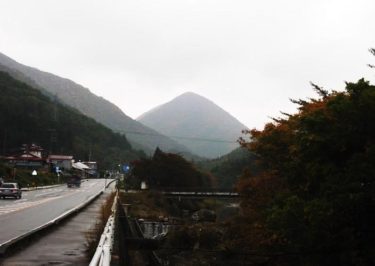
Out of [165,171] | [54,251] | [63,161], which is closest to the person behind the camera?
[54,251]

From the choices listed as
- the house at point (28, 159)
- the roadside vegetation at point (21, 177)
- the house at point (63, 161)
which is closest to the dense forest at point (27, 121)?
the house at point (63, 161)

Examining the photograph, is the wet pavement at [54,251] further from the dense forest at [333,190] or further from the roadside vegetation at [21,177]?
the roadside vegetation at [21,177]

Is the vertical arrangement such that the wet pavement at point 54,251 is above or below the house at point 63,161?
below

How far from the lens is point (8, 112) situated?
144 metres

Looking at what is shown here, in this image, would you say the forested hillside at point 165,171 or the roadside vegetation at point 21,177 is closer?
the roadside vegetation at point 21,177

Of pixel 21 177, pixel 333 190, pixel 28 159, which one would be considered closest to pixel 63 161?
pixel 28 159

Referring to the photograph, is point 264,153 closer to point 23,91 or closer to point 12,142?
point 12,142

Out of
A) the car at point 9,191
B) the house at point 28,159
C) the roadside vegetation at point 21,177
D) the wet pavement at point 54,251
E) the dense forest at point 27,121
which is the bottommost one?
the wet pavement at point 54,251

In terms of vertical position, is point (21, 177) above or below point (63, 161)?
below

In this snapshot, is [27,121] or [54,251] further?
[27,121]

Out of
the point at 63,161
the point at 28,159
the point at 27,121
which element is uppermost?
the point at 27,121

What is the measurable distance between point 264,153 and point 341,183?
1910 centimetres

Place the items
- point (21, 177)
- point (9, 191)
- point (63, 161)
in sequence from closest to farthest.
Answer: point (9, 191) → point (21, 177) → point (63, 161)

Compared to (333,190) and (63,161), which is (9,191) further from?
(63,161)
